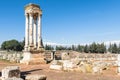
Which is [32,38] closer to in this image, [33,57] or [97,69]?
[33,57]

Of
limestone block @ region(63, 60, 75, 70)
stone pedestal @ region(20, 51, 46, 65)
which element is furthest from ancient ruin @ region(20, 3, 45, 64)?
limestone block @ region(63, 60, 75, 70)

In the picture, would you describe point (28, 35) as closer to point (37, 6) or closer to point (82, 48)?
point (37, 6)

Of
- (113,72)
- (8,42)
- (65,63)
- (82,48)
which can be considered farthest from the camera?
(82,48)

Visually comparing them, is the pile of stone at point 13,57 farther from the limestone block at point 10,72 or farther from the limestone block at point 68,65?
the limestone block at point 10,72

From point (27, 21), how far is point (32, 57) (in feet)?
13.1

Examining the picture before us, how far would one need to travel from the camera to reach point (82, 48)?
10062 centimetres

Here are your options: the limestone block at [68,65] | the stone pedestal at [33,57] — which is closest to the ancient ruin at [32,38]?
the stone pedestal at [33,57]

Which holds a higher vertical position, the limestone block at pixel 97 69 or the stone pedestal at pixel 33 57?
the stone pedestal at pixel 33 57

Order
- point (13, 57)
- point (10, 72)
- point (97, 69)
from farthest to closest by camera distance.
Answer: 1. point (13, 57)
2. point (97, 69)
3. point (10, 72)

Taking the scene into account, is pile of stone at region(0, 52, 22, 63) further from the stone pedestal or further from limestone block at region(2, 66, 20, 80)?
limestone block at region(2, 66, 20, 80)

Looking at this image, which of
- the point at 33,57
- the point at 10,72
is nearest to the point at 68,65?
the point at 10,72

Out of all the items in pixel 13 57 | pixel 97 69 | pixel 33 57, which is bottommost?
pixel 97 69

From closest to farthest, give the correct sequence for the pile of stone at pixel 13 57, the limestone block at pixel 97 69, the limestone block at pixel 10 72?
the limestone block at pixel 10 72 → the limestone block at pixel 97 69 → the pile of stone at pixel 13 57

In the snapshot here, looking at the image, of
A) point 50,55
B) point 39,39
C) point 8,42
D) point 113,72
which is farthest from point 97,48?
point 113,72
